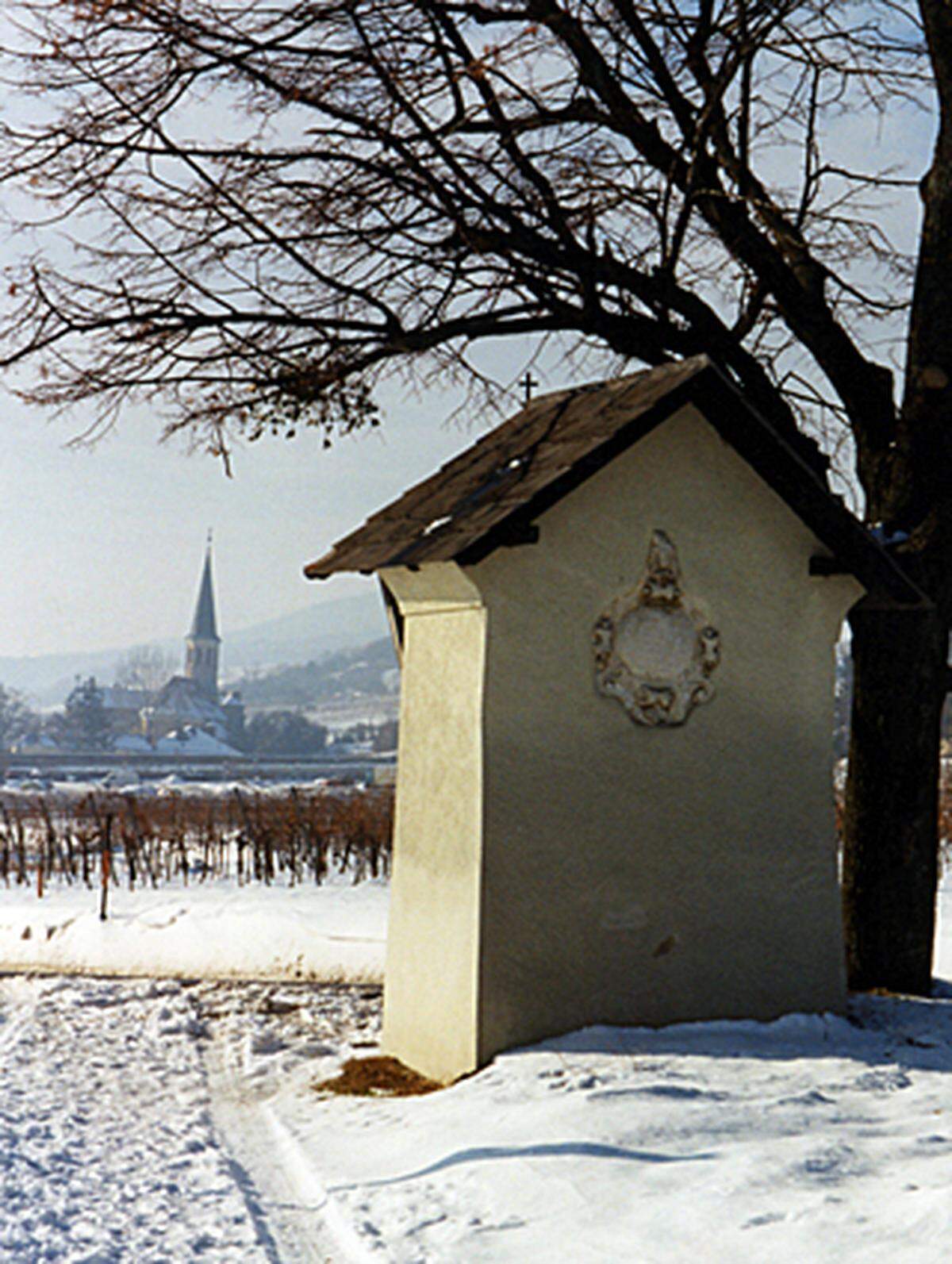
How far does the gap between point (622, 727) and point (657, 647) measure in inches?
19.2

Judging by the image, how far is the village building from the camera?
7.53 metres

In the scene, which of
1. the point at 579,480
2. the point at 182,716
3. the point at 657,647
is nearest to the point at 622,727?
the point at 657,647

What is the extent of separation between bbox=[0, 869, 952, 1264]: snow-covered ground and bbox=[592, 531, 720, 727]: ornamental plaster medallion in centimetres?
182

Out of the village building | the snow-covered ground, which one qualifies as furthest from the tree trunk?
the village building

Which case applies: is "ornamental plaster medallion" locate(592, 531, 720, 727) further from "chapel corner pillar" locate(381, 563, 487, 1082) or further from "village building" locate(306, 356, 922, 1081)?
"chapel corner pillar" locate(381, 563, 487, 1082)

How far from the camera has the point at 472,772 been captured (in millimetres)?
7562

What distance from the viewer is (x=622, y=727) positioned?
25.7 feet

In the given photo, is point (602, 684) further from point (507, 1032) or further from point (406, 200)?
point (406, 200)

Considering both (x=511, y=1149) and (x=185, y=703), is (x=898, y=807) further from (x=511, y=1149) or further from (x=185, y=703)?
(x=185, y=703)

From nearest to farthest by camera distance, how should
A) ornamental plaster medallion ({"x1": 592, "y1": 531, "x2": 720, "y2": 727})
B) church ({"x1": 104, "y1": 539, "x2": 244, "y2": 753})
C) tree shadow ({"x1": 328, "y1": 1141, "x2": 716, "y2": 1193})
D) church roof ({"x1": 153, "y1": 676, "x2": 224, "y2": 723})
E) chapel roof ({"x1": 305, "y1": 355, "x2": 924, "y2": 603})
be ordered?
tree shadow ({"x1": 328, "y1": 1141, "x2": 716, "y2": 1193}) < chapel roof ({"x1": 305, "y1": 355, "x2": 924, "y2": 603}) < ornamental plaster medallion ({"x1": 592, "y1": 531, "x2": 720, "y2": 727}) < church ({"x1": 104, "y1": 539, "x2": 244, "y2": 753}) < church roof ({"x1": 153, "y1": 676, "x2": 224, "y2": 723})

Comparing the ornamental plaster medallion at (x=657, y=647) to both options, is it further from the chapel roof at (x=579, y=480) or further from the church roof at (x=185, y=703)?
the church roof at (x=185, y=703)

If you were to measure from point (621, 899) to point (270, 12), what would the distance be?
6.03 meters

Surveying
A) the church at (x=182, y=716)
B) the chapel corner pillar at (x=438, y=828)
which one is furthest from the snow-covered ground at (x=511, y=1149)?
the church at (x=182, y=716)

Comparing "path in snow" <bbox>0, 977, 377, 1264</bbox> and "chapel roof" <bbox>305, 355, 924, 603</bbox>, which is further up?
"chapel roof" <bbox>305, 355, 924, 603</bbox>
